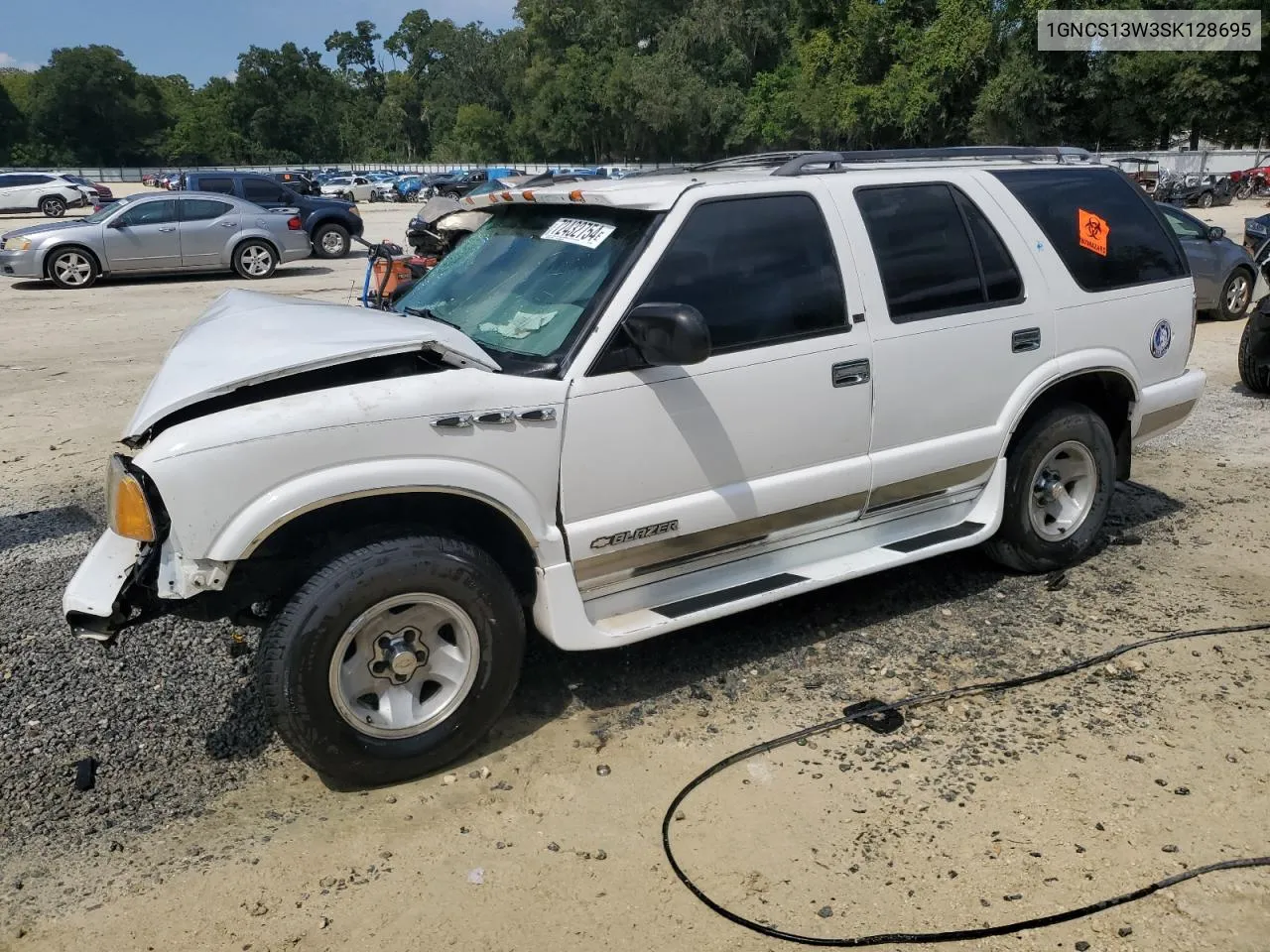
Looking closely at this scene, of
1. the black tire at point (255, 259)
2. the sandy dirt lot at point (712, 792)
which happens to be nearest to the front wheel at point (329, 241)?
the black tire at point (255, 259)

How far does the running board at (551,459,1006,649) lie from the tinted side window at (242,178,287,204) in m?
20.3

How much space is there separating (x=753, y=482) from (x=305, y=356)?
5.47 feet

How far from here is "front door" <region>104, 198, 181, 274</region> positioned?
55.5 ft

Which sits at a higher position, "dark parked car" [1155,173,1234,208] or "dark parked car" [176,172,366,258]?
"dark parked car" [176,172,366,258]

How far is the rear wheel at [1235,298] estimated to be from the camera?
12305 millimetres

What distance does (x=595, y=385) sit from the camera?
3.49 metres

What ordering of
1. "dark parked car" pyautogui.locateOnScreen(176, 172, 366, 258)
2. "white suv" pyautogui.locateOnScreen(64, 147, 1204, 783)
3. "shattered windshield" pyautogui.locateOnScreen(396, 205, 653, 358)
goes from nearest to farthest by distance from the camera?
"white suv" pyautogui.locateOnScreen(64, 147, 1204, 783) → "shattered windshield" pyautogui.locateOnScreen(396, 205, 653, 358) → "dark parked car" pyautogui.locateOnScreen(176, 172, 366, 258)

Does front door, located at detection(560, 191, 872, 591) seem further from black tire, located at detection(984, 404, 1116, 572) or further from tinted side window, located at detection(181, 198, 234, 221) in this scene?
tinted side window, located at detection(181, 198, 234, 221)

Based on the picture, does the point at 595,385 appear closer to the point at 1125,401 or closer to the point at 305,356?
the point at 305,356

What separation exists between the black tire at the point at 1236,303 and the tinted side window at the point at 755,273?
34.0 ft

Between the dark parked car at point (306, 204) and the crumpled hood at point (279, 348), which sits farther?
the dark parked car at point (306, 204)

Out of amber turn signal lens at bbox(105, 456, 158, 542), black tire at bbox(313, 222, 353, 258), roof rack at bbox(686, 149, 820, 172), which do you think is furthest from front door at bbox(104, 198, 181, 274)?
amber turn signal lens at bbox(105, 456, 158, 542)

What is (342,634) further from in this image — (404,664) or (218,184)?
(218,184)

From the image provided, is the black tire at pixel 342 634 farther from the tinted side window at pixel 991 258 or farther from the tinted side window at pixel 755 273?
the tinted side window at pixel 991 258
